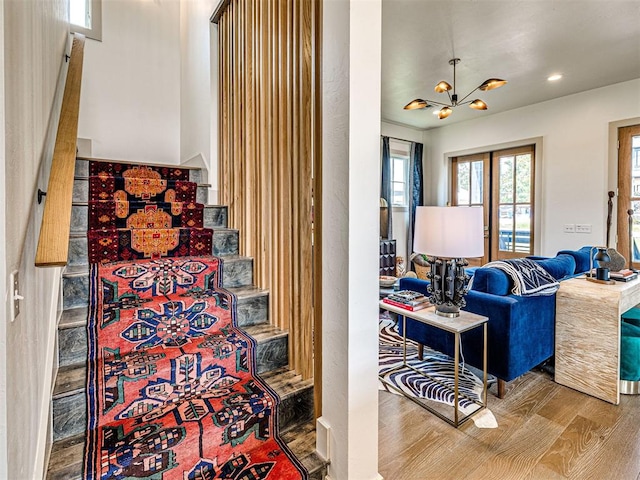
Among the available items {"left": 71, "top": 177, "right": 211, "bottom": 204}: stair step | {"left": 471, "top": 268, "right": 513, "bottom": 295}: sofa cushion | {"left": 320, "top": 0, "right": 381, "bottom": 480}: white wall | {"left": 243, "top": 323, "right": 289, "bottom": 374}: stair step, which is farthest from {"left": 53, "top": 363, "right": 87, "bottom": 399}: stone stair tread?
{"left": 471, "top": 268, "right": 513, "bottom": 295}: sofa cushion

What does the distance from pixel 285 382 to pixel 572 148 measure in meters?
5.09

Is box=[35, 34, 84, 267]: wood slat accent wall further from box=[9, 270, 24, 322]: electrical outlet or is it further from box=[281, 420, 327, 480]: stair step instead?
box=[281, 420, 327, 480]: stair step

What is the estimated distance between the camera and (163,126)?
3.84m

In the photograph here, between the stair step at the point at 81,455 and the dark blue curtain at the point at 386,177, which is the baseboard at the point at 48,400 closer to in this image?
the stair step at the point at 81,455

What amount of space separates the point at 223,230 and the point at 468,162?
5130mm

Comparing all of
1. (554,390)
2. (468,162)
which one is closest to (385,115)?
(468,162)

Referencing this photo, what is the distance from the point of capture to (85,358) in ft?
5.06

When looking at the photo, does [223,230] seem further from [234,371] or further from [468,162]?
[468,162]

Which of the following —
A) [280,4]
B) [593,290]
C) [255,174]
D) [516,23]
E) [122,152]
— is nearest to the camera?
[280,4]

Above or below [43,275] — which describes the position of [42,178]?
above

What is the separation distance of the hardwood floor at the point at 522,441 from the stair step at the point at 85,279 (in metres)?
1.28

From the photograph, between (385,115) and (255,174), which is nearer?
(255,174)

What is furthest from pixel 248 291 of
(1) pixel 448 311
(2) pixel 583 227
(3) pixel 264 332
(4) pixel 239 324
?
(2) pixel 583 227

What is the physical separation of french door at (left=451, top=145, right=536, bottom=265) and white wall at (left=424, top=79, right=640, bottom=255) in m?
0.22
